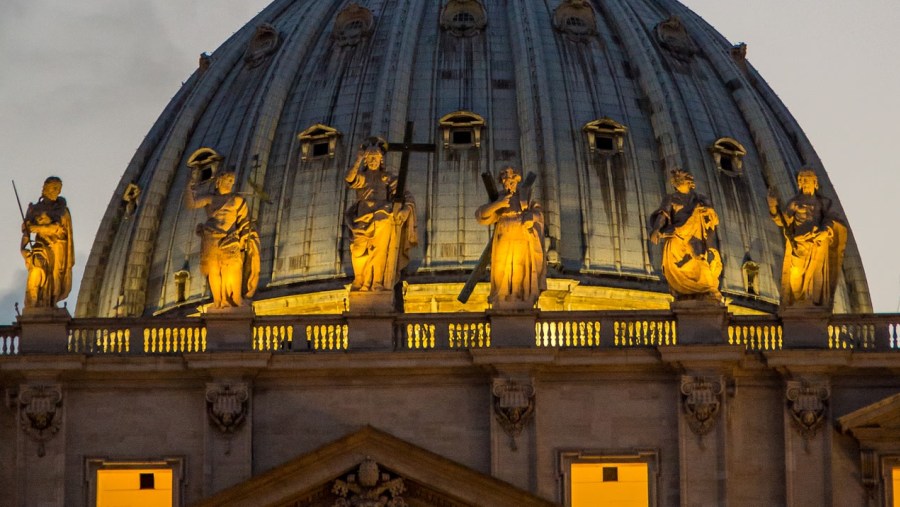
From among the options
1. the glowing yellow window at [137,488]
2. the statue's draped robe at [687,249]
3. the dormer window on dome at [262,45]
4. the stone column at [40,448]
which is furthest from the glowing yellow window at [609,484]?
the dormer window on dome at [262,45]

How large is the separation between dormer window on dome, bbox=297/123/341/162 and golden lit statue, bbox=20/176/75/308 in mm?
23569

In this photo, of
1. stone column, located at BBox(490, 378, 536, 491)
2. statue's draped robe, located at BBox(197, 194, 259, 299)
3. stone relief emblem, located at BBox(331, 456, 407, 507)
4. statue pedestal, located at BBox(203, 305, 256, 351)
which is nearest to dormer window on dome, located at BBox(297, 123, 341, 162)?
statue's draped robe, located at BBox(197, 194, 259, 299)

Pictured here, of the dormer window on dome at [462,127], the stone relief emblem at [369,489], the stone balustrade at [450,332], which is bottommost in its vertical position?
the stone relief emblem at [369,489]

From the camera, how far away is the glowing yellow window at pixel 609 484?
6075 cm

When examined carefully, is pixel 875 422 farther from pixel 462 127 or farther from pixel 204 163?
pixel 204 163

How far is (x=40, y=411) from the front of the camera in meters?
60.6

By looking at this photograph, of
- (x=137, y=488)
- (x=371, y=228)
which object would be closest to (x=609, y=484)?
(x=371, y=228)

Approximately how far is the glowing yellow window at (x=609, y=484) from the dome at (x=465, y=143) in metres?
17.1

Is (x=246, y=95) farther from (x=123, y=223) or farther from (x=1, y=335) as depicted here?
(x=1, y=335)

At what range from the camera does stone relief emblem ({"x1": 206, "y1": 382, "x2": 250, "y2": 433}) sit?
6062 centimetres

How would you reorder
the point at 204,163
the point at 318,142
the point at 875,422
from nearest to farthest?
the point at 875,422 < the point at 318,142 < the point at 204,163

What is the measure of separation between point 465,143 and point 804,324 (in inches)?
988

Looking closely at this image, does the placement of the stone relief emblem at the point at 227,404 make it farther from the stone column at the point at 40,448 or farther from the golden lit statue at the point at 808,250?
the golden lit statue at the point at 808,250

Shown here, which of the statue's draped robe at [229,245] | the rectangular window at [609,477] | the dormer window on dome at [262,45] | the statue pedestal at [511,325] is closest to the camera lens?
the rectangular window at [609,477]
